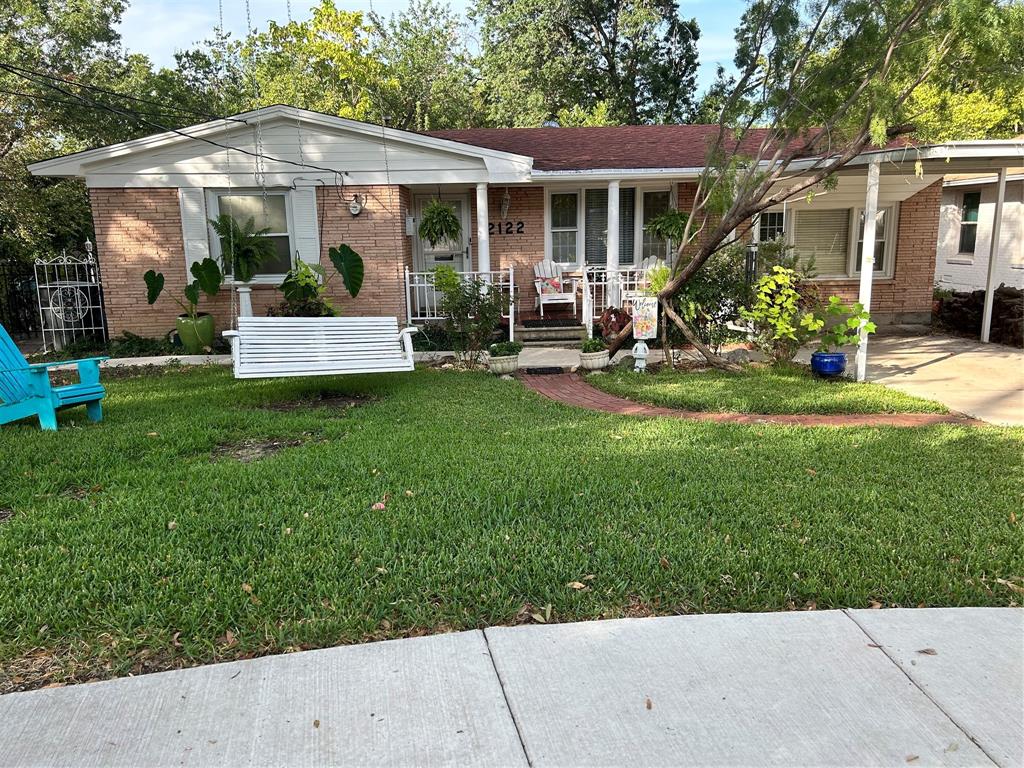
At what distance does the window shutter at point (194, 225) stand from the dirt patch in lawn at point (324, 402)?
4927mm

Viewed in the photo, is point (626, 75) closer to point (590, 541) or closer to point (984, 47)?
point (984, 47)

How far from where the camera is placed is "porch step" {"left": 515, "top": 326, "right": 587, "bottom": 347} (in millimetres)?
11586

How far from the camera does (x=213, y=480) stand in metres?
4.75

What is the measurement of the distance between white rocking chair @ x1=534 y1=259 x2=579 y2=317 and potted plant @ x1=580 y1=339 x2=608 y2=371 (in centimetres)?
267

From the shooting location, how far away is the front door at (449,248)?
507 inches

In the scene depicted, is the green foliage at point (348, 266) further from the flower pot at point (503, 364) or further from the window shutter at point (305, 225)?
the flower pot at point (503, 364)

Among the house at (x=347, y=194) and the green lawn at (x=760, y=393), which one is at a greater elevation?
the house at (x=347, y=194)

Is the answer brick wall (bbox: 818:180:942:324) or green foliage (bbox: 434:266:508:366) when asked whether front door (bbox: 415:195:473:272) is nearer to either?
green foliage (bbox: 434:266:508:366)

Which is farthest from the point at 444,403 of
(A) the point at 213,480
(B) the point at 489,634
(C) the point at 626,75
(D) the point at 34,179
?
(C) the point at 626,75

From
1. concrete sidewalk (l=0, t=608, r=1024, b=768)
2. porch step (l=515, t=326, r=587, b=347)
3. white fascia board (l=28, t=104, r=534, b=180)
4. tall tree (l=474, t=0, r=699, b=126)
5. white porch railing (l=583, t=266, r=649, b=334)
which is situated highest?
tall tree (l=474, t=0, r=699, b=126)

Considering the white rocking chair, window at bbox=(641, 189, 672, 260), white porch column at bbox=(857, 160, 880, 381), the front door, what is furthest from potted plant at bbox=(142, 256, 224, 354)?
white porch column at bbox=(857, 160, 880, 381)

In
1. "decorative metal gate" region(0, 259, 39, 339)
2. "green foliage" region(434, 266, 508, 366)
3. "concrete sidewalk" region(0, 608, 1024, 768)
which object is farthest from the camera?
"decorative metal gate" region(0, 259, 39, 339)

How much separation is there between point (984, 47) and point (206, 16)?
1075 centimetres

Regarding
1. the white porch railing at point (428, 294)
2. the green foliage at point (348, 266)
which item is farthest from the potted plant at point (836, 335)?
the green foliage at point (348, 266)
